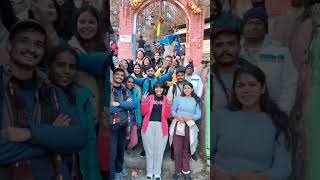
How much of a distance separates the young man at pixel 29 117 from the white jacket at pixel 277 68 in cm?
129

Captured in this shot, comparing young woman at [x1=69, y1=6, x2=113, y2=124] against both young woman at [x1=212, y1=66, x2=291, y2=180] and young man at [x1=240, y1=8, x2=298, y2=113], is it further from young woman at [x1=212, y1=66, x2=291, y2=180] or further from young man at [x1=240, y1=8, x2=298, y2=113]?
young man at [x1=240, y1=8, x2=298, y2=113]

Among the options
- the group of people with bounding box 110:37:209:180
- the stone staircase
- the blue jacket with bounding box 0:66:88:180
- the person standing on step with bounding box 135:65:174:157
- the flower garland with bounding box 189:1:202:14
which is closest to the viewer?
the blue jacket with bounding box 0:66:88:180

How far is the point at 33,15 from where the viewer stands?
9.41ft

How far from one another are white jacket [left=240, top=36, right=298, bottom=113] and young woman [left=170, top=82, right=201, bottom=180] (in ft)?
10.4

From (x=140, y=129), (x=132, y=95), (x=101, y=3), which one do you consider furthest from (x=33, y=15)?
(x=140, y=129)

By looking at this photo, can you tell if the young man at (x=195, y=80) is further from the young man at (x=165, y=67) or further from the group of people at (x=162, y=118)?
the young man at (x=165, y=67)

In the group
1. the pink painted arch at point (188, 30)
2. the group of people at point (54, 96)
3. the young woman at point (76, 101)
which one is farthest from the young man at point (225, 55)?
the pink painted arch at point (188, 30)

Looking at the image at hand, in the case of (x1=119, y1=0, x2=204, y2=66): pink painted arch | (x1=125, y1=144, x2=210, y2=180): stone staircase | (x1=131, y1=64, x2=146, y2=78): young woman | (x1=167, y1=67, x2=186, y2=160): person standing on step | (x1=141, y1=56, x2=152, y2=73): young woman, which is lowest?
(x1=125, y1=144, x2=210, y2=180): stone staircase

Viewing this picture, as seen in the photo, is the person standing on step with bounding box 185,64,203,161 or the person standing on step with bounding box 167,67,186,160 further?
the person standing on step with bounding box 185,64,203,161

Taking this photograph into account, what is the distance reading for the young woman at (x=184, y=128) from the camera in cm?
611

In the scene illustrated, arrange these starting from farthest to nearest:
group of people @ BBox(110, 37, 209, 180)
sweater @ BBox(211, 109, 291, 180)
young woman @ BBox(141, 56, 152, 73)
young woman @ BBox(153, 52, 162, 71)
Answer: young woman @ BBox(153, 52, 162, 71) < young woman @ BBox(141, 56, 152, 73) < group of people @ BBox(110, 37, 209, 180) < sweater @ BBox(211, 109, 291, 180)

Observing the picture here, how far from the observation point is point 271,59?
294cm

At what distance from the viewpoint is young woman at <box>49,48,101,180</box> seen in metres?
2.95

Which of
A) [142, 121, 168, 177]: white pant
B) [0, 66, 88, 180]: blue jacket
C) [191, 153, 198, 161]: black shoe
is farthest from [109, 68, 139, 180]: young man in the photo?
[0, 66, 88, 180]: blue jacket
